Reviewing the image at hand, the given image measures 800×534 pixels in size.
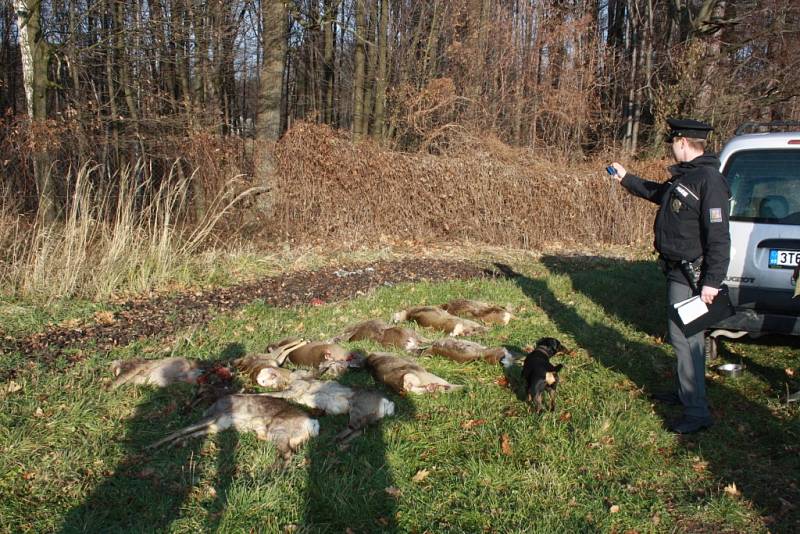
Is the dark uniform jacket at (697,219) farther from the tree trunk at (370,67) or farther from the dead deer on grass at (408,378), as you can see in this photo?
the tree trunk at (370,67)

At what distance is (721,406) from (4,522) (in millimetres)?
4977

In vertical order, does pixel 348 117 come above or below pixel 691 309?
above

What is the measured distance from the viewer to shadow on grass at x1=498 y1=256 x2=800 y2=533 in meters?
3.79

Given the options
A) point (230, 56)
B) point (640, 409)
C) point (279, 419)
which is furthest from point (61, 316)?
point (230, 56)

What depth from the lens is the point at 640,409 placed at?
190 inches

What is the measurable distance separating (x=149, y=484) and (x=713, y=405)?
423 centimetres

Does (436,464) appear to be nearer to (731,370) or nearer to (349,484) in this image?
(349,484)

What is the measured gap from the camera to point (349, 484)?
3.61 metres

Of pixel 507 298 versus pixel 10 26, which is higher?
pixel 10 26

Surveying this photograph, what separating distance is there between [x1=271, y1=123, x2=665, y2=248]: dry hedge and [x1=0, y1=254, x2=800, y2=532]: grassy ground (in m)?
7.95

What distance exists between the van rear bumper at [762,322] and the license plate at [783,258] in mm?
433

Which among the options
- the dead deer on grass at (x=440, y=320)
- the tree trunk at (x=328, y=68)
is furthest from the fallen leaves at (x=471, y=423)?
the tree trunk at (x=328, y=68)

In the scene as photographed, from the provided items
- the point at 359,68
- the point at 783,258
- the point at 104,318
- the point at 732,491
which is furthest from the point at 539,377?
the point at 359,68

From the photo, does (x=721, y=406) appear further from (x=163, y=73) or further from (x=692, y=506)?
(x=163, y=73)
